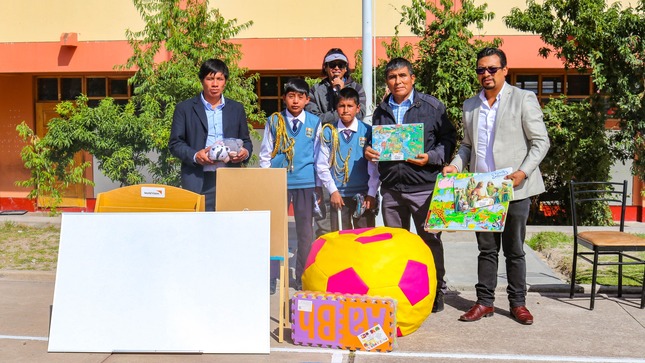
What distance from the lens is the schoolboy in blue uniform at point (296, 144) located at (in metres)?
6.54

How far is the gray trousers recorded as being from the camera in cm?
619

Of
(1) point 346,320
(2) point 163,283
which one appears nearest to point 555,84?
(1) point 346,320

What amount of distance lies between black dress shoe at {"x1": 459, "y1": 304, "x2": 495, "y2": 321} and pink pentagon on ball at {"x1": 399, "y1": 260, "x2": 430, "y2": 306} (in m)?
0.69

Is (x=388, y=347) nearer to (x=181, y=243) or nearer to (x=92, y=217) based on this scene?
(x=181, y=243)

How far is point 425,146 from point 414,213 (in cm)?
56

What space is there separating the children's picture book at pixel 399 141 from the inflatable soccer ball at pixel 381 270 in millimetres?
702

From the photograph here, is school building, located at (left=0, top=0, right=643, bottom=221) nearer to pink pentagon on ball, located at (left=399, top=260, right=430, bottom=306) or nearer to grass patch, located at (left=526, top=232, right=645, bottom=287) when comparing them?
grass patch, located at (left=526, top=232, right=645, bottom=287)

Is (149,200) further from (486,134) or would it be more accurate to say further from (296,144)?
(486,134)

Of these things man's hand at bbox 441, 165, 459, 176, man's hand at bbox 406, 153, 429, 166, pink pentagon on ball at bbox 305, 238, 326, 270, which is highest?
man's hand at bbox 406, 153, 429, 166

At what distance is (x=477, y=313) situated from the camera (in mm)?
6066

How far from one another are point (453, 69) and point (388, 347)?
21.0 feet

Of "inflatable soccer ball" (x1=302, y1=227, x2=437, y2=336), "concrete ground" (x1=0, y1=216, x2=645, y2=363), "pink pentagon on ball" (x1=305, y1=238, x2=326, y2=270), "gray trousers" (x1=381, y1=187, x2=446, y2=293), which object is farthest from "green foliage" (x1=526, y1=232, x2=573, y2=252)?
"pink pentagon on ball" (x1=305, y1=238, x2=326, y2=270)

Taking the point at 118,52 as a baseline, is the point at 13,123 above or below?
below

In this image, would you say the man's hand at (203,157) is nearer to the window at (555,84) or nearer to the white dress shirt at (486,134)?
the white dress shirt at (486,134)
